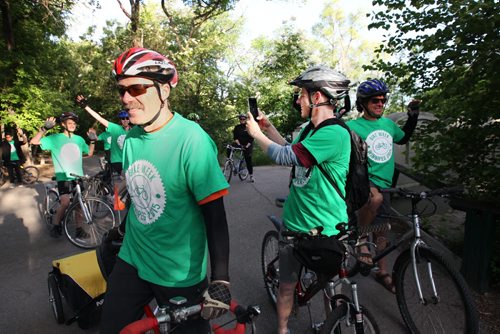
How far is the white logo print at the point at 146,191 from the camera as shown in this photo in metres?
1.78

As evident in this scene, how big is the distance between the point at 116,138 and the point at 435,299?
608cm

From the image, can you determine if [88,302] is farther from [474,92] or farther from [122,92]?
[474,92]

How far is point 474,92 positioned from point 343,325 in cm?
306

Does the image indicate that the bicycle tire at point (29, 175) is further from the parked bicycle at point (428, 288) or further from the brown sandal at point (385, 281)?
the parked bicycle at point (428, 288)

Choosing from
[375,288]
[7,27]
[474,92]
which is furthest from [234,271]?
[7,27]

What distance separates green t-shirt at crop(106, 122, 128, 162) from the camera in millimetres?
6613

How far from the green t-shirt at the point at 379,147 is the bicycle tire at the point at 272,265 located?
1.29 metres

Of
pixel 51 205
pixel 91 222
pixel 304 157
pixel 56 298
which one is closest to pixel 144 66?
pixel 304 157

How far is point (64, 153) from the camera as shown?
17.3 feet

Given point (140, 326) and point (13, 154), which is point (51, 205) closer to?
point (140, 326)

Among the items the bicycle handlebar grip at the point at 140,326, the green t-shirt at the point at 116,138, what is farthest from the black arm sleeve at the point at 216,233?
the green t-shirt at the point at 116,138

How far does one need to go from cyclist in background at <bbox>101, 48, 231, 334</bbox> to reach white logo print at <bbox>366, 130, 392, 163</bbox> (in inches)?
92.2

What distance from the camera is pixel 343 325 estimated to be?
2.15 metres

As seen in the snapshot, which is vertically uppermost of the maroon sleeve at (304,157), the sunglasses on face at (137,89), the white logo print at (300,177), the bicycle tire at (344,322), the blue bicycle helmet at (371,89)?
the blue bicycle helmet at (371,89)
